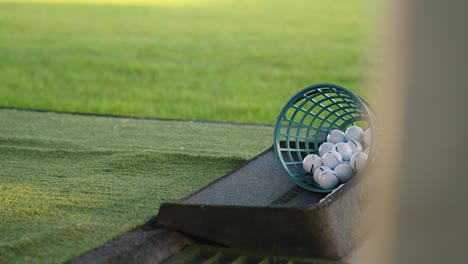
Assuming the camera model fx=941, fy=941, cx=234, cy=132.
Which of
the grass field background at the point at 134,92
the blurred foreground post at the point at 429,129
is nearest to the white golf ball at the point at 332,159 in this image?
the grass field background at the point at 134,92

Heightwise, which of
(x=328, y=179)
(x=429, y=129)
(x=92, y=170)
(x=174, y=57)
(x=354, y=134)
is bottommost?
(x=174, y=57)

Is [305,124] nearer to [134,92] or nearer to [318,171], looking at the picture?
[318,171]

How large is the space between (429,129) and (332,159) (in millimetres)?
2464

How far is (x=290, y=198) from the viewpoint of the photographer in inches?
199

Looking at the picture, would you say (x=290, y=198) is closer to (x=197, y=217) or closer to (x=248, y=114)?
(x=197, y=217)

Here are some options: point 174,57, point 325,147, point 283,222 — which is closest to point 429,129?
point 283,222

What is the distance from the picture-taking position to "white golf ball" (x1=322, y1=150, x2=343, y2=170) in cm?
518

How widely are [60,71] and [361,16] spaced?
7941 millimetres

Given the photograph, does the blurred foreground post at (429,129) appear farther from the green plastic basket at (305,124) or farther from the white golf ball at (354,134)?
the white golf ball at (354,134)

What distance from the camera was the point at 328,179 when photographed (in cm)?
504

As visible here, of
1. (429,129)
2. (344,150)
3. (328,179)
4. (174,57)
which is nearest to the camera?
(429,129)

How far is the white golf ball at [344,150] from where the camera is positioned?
5.29 metres

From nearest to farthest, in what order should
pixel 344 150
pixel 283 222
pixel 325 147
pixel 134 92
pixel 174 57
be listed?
pixel 283 222 → pixel 344 150 → pixel 325 147 → pixel 134 92 → pixel 174 57

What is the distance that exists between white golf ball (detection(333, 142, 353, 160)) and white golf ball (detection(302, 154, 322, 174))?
12cm
